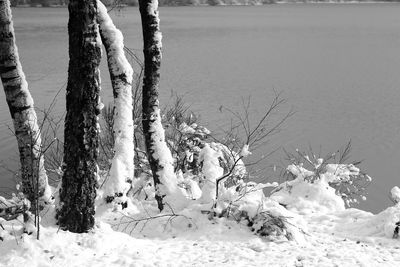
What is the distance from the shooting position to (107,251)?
17.0 ft

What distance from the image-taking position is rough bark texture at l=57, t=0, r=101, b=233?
16.3 ft

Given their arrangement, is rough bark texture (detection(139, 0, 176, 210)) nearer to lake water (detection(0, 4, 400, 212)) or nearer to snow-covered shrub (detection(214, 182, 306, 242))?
snow-covered shrub (detection(214, 182, 306, 242))

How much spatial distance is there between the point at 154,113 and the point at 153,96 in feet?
0.86

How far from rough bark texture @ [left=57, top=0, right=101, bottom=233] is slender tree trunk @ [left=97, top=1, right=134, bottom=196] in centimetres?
169

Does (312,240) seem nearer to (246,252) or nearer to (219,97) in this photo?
(246,252)

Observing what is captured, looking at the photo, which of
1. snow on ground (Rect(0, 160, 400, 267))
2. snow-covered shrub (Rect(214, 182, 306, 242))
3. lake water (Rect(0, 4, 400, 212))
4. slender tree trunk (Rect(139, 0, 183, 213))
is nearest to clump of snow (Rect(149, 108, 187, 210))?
slender tree trunk (Rect(139, 0, 183, 213))

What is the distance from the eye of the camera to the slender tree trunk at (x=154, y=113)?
6906 mm

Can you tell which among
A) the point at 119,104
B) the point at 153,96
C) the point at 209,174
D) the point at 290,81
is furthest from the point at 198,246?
the point at 290,81

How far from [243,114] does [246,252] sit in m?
12.6

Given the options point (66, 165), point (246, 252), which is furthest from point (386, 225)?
point (66, 165)

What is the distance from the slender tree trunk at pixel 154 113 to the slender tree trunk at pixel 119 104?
28 centimetres

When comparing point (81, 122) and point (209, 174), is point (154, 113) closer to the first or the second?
point (209, 174)

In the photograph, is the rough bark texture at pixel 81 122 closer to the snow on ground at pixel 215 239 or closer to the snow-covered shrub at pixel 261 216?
the snow on ground at pixel 215 239

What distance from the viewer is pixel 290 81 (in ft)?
80.6
